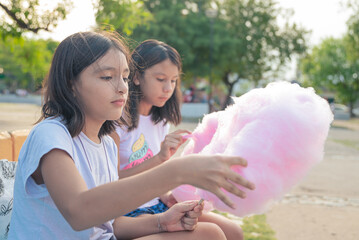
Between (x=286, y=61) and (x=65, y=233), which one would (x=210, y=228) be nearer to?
(x=65, y=233)

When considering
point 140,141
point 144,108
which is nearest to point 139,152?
point 140,141

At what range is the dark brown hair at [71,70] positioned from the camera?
4.79ft

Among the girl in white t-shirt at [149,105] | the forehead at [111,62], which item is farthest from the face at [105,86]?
the girl in white t-shirt at [149,105]

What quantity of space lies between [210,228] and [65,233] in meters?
0.61

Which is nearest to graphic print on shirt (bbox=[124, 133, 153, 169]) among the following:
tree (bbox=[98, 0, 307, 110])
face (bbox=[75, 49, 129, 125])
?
face (bbox=[75, 49, 129, 125])

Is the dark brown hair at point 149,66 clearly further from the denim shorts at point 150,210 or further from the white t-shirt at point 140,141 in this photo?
the denim shorts at point 150,210

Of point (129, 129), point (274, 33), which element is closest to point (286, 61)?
point (274, 33)

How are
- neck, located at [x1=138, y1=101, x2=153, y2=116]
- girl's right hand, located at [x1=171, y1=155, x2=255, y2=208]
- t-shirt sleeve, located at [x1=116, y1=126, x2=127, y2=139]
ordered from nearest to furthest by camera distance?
girl's right hand, located at [x1=171, y1=155, x2=255, y2=208], t-shirt sleeve, located at [x1=116, y1=126, x2=127, y2=139], neck, located at [x1=138, y1=101, x2=153, y2=116]

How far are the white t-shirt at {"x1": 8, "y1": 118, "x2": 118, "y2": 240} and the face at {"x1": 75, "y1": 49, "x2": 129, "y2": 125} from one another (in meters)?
0.14

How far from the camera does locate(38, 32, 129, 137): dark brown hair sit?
57.4 inches

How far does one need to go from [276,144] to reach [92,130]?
77 cm

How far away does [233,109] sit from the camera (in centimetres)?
151

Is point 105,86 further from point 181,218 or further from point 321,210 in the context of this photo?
point 321,210

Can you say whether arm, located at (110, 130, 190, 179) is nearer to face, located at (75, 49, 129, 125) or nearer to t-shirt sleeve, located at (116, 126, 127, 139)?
t-shirt sleeve, located at (116, 126, 127, 139)
